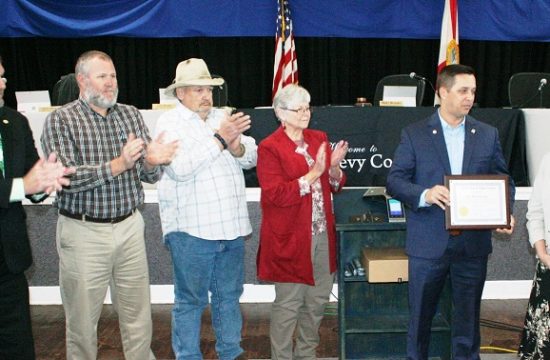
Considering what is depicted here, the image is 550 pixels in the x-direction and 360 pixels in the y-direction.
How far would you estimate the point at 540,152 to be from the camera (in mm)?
5137

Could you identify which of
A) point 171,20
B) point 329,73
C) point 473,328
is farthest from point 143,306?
point 329,73

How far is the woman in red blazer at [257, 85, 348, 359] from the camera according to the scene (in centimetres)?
321

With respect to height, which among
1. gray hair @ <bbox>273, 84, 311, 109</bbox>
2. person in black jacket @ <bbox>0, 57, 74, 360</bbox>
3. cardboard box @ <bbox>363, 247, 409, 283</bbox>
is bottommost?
cardboard box @ <bbox>363, 247, 409, 283</bbox>

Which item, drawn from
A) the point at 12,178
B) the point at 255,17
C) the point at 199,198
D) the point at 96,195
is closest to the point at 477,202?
the point at 199,198

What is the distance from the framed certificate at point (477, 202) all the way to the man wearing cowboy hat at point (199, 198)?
1003 mm

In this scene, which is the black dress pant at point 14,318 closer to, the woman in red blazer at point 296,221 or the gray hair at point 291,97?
the woman in red blazer at point 296,221

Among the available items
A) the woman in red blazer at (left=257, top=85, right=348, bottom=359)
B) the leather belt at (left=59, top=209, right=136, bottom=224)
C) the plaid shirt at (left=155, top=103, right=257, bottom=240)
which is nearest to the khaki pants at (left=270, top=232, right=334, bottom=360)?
the woman in red blazer at (left=257, top=85, right=348, bottom=359)

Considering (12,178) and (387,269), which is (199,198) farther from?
(387,269)

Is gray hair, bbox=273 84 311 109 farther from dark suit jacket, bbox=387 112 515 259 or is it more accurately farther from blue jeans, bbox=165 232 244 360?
blue jeans, bbox=165 232 244 360

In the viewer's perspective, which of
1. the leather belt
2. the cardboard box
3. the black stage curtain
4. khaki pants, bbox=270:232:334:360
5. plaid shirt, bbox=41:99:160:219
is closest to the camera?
plaid shirt, bbox=41:99:160:219

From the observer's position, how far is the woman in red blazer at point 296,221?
3207 mm

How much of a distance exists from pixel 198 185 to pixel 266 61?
17.8 feet

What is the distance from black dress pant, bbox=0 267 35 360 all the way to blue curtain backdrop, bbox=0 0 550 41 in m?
4.75

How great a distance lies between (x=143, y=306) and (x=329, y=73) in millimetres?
5776
